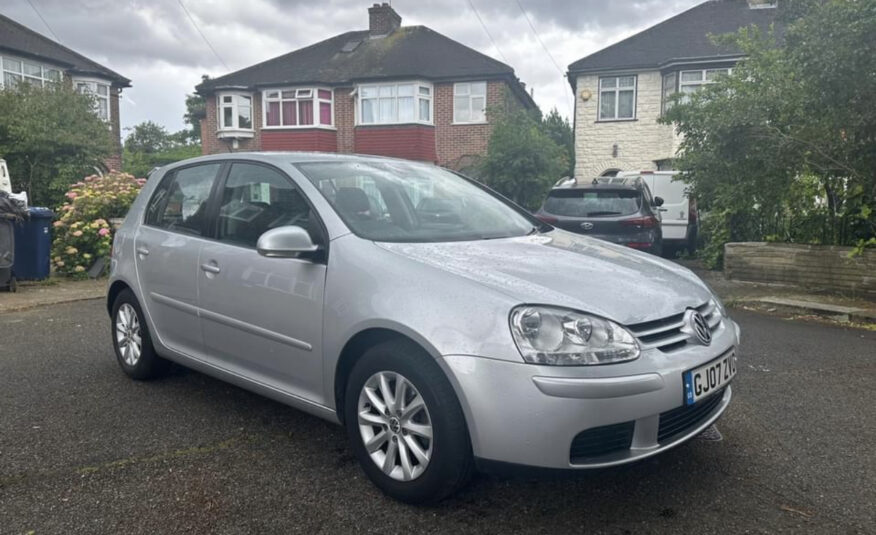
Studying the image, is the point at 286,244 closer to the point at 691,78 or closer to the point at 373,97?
the point at 691,78

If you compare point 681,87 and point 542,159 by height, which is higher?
point 681,87

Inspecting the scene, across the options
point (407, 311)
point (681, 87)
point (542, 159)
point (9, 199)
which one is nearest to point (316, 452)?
point (407, 311)

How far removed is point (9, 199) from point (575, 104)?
18515mm

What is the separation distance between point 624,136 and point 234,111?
15.9 meters

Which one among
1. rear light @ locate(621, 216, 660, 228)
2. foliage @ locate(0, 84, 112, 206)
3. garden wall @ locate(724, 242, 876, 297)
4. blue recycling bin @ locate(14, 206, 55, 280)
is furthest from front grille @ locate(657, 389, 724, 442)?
foliage @ locate(0, 84, 112, 206)

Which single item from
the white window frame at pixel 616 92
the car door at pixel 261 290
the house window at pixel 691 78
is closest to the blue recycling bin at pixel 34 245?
the car door at pixel 261 290

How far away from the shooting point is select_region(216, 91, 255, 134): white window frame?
28.5 metres

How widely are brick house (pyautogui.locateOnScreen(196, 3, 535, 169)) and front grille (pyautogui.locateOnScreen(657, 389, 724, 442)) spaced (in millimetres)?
21296

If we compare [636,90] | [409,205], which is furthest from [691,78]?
[409,205]

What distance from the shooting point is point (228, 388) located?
4723 millimetres

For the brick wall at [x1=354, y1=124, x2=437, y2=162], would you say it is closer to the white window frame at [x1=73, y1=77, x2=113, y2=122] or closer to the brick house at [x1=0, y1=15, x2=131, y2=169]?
the brick house at [x1=0, y1=15, x2=131, y2=169]

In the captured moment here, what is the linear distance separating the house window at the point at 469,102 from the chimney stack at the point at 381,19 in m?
6.07

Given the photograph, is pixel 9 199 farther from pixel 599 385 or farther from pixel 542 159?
pixel 542 159

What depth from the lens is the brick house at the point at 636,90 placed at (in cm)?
2222
